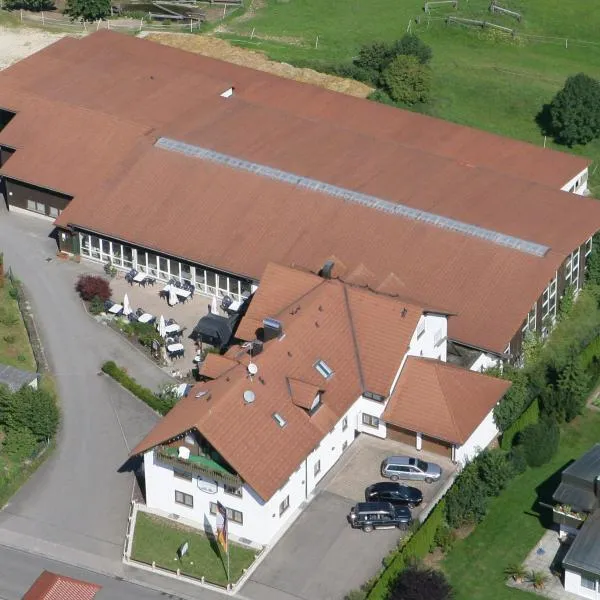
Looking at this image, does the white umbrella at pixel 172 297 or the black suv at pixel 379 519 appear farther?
the white umbrella at pixel 172 297

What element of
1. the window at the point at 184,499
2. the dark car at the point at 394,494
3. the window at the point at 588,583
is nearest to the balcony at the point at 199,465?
the window at the point at 184,499

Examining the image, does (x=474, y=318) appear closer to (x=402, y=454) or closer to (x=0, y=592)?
(x=402, y=454)

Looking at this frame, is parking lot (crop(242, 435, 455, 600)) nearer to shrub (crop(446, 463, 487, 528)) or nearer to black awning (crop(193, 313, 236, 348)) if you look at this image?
shrub (crop(446, 463, 487, 528))

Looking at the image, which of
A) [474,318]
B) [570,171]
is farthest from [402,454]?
[570,171]

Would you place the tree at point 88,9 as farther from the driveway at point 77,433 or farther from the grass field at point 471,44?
the driveway at point 77,433

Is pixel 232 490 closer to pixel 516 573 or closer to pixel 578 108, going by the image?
pixel 516 573

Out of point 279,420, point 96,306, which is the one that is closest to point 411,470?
point 279,420

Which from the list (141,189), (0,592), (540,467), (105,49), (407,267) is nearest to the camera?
(0,592)

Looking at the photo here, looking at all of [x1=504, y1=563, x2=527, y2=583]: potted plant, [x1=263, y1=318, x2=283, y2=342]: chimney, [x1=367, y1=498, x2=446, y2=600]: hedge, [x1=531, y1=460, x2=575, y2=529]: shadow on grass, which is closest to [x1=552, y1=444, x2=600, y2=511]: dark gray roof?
[x1=531, y1=460, x2=575, y2=529]: shadow on grass
